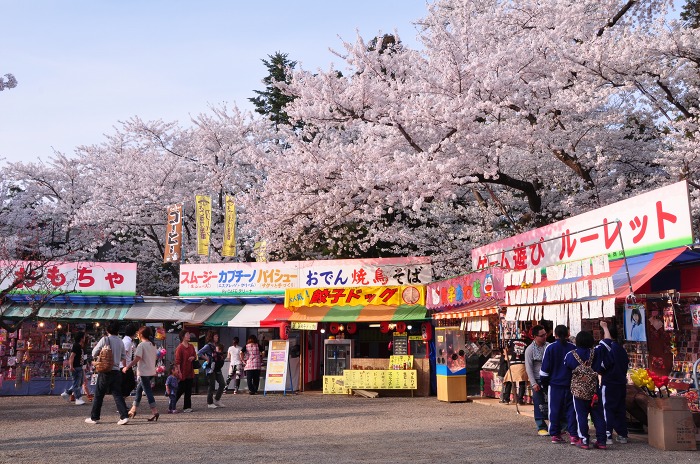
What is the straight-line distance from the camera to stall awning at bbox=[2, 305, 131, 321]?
20.6 meters

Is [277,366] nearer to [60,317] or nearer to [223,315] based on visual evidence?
[223,315]

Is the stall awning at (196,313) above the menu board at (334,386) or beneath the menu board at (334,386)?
above

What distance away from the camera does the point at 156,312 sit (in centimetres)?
2106

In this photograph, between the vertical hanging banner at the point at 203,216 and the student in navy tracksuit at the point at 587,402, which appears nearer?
the student in navy tracksuit at the point at 587,402

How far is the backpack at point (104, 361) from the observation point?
1162 cm

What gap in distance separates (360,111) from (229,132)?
1520 centimetres

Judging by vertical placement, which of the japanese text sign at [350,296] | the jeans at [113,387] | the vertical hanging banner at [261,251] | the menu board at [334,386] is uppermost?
the vertical hanging banner at [261,251]

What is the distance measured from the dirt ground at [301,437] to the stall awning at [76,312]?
5.52m

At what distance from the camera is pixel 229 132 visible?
30031 millimetres

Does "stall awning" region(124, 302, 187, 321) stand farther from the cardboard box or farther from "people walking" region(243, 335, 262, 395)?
the cardboard box

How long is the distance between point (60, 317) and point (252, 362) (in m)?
5.90

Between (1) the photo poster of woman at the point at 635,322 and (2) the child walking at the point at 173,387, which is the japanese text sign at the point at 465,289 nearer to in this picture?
(1) the photo poster of woman at the point at 635,322

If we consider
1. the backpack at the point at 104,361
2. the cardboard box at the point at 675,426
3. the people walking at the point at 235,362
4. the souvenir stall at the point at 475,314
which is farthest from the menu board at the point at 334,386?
the cardboard box at the point at 675,426

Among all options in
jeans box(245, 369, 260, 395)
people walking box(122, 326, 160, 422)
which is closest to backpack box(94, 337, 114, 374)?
people walking box(122, 326, 160, 422)
